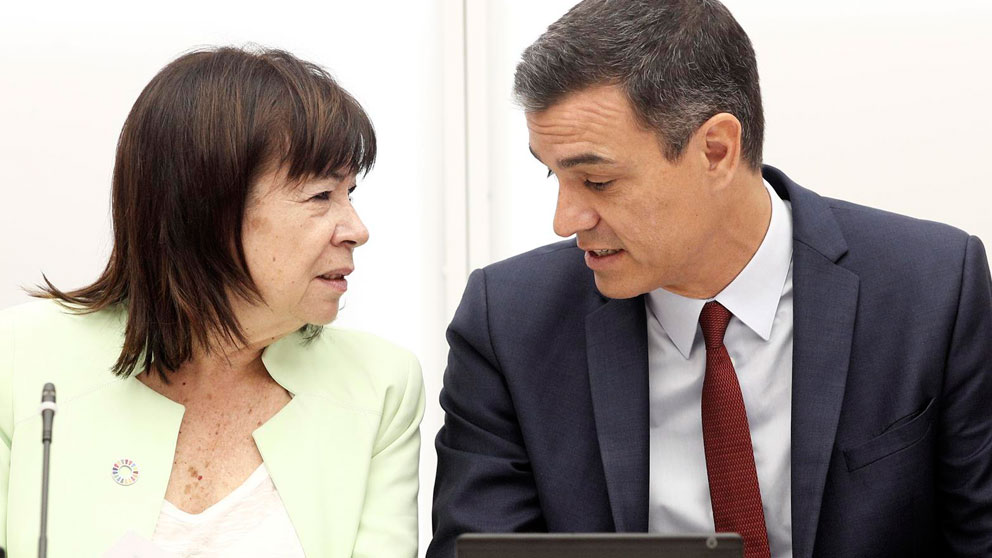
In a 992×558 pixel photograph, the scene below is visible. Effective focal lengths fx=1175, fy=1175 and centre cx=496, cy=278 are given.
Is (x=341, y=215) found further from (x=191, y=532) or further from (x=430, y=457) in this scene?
(x=430, y=457)

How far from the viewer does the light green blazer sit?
1700 mm

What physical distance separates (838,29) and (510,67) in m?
0.74

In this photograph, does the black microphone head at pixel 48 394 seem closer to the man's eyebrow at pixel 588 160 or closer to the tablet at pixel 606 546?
the tablet at pixel 606 546

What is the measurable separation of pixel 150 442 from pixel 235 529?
7.2 inches

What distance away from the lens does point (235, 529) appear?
1730mm

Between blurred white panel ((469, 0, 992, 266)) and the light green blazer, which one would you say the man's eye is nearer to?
the light green blazer

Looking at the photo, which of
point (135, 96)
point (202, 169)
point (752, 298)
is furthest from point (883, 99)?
point (135, 96)

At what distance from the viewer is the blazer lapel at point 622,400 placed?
1.75 m

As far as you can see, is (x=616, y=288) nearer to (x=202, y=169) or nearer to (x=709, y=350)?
(x=709, y=350)

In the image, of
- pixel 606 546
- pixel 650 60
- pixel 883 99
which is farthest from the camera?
pixel 883 99

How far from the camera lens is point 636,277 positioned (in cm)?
175

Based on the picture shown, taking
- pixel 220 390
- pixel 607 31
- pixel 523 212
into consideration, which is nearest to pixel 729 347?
pixel 607 31

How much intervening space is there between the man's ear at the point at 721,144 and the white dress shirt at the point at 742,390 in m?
0.15

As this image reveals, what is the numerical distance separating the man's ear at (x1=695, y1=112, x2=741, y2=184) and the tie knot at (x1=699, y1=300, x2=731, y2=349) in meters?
0.19
